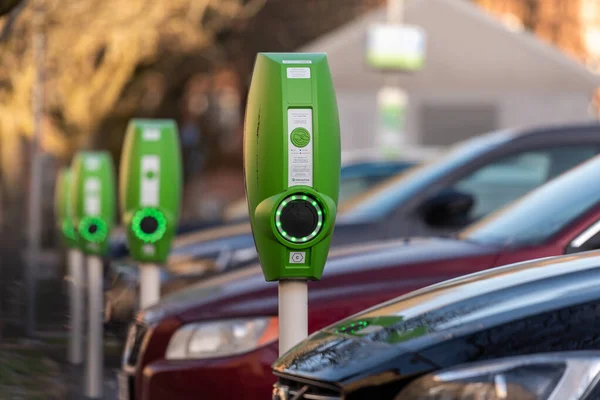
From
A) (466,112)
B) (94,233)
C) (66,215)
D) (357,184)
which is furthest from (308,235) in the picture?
(466,112)

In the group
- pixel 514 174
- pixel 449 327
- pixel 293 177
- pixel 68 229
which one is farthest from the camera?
pixel 68 229

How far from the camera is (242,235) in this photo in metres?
7.97

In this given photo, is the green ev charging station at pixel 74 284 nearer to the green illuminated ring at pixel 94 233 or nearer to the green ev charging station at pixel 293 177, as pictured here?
the green illuminated ring at pixel 94 233

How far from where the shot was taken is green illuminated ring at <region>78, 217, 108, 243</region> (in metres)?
8.47

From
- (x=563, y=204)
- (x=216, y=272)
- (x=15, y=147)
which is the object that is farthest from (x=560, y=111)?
(x=563, y=204)

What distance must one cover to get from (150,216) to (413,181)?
1502mm

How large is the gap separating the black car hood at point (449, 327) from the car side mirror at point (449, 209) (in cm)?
285

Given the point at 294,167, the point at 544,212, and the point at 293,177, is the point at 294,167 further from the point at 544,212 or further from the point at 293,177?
the point at 544,212

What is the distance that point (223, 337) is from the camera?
187 inches

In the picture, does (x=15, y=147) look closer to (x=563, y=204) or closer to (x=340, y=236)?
(x=340, y=236)

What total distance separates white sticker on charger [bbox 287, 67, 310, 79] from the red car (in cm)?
91

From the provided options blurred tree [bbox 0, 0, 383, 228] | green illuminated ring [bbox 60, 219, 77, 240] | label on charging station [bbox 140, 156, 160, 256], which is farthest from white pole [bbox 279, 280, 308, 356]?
blurred tree [bbox 0, 0, 383, 228]

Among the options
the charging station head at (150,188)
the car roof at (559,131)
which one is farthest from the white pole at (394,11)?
the charging station head at (150,188)

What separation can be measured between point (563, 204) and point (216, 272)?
111 inches
